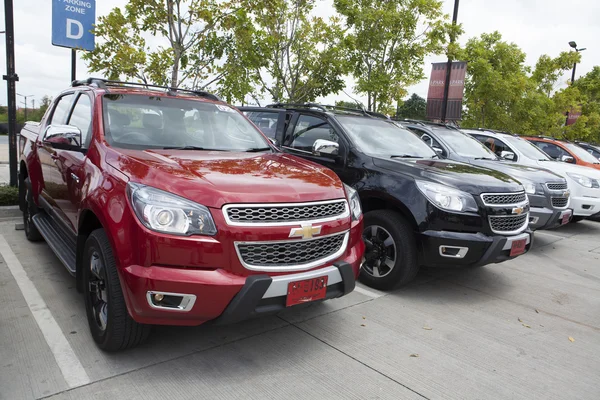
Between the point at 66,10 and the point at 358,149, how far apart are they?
4.96 m

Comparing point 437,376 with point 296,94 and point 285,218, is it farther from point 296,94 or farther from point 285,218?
point 296,94

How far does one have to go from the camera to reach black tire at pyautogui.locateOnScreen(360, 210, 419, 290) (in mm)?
4406

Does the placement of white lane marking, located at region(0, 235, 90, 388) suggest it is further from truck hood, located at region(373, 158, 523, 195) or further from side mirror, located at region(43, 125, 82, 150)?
truck hood, located at region(373, 158, 523, 195)

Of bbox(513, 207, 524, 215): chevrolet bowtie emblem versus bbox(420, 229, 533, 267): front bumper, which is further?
bbox(513, 207, 524, 215): chevrolet bowtie emblem

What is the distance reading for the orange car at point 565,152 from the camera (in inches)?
418

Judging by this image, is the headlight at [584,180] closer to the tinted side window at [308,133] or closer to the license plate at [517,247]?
the license plate at [517,247]

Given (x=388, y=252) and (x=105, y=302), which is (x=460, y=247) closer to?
(x=388, y=252)

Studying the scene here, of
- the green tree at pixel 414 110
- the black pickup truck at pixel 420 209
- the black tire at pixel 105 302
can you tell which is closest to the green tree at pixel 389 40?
the black pickup truck at pixel 420 209

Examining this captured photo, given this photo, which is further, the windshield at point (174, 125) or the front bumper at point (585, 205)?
the front bumper at point (585, 205)

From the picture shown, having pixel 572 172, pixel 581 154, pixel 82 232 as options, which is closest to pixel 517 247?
pixel 82 232

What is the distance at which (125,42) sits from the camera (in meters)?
7.35

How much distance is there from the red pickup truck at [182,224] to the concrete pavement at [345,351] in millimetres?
345

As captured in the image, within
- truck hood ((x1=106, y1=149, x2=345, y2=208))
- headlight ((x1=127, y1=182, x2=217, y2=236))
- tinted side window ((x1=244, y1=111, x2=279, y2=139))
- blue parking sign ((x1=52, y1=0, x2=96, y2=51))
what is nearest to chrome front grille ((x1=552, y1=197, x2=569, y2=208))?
tinted side window ((x1=244, y1=111, x2=279, y2=139))

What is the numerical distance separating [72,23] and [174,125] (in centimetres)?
424
